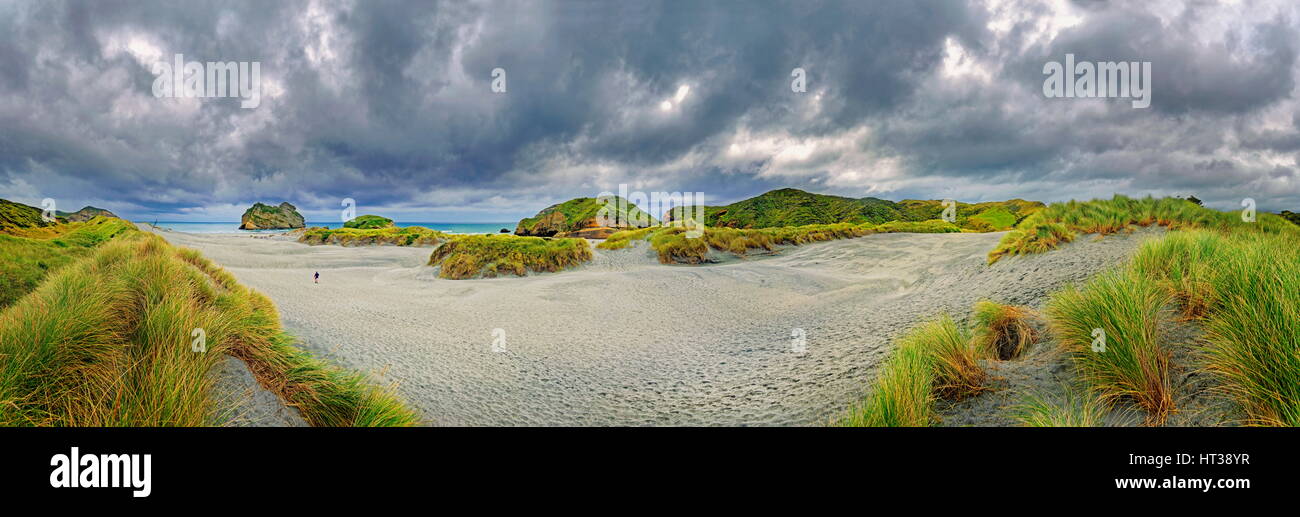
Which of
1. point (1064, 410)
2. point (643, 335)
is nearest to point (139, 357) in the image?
point (643, 335)

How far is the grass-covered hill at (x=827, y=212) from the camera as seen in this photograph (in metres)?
23.2

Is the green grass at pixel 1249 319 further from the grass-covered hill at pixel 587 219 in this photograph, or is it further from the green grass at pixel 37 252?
the grass-covered hill at pixel 587 219

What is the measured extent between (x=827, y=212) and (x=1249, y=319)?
25712 mm

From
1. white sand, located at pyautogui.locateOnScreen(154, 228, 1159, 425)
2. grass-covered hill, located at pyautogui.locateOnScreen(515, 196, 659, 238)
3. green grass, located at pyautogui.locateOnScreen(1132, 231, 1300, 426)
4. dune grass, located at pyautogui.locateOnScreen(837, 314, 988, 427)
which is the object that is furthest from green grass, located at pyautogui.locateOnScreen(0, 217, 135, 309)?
grass-covered hill, located at pyautogui.locateOnScreen(515, 196, 659, 238)

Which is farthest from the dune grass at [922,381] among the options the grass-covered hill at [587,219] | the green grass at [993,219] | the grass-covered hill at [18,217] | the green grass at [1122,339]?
the grass-covered hill at [587,219]

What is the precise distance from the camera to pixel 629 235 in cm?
2017

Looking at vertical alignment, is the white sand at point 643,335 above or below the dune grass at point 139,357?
below

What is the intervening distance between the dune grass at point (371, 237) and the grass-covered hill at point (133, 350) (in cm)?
2166

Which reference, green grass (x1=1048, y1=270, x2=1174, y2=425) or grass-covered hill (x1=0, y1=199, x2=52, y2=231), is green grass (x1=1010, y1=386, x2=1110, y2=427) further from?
grass-covered hill (x1=0, y1=199, x2=52, y2=231)

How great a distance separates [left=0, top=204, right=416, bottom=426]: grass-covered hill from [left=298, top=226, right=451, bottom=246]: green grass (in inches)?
853

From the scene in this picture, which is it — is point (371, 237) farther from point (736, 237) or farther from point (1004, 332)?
point (1004, 332)

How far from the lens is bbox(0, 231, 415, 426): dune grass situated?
189 centimetres
